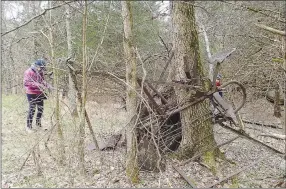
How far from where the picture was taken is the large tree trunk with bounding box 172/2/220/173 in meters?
6.36

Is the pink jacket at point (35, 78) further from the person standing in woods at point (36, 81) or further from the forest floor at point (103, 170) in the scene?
the forest floor at point (103, 170)

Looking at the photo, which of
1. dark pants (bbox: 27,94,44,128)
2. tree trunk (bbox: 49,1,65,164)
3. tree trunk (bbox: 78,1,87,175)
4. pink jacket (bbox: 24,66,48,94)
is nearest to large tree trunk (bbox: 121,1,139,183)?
tree trunk (bbox: 78,1,87,175)

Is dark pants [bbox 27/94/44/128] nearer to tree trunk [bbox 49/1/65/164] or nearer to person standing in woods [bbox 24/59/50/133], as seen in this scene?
person standing in woods [bbox 24/59/50/133]

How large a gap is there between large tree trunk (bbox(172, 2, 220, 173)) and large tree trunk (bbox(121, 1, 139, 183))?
1451 millimetres

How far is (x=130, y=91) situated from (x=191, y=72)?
63.3 inches

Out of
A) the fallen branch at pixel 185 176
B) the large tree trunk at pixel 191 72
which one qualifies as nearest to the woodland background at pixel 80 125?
the fallen branch at pixel 185 176

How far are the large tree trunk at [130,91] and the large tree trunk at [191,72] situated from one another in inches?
57.1

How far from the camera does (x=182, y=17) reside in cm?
635

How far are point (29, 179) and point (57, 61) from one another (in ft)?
7.00

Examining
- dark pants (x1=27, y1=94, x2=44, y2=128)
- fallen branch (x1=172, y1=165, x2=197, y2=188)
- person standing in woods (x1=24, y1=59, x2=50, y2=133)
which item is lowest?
fallen branch (x1=172, y1=165, x2=197, y2=188)

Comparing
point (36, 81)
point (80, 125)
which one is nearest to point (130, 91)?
point (80, 125)

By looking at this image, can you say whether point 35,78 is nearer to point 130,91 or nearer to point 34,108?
point 34,108

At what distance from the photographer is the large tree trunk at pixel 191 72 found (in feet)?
20.9

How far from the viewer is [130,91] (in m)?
5.25
